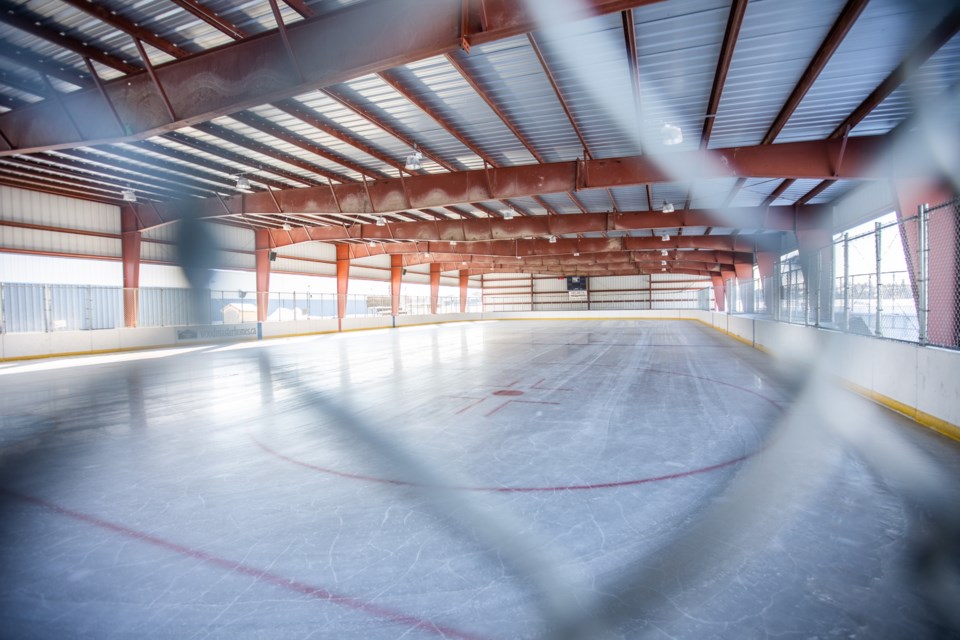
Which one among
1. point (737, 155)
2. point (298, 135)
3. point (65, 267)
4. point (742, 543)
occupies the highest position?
point (298, 135)

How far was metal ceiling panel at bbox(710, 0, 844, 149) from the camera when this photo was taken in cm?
721

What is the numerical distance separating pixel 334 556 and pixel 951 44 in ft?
39.9

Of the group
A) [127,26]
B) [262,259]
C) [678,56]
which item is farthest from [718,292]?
[127,26]

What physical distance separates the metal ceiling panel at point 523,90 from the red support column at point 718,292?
38.8m

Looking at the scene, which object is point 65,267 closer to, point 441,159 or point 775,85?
point 441,159

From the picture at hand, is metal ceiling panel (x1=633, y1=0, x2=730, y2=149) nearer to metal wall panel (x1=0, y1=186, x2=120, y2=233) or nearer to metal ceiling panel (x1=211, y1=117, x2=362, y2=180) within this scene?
metal ceiling panel (x1=211, y1=117, x2=362, y2=180)

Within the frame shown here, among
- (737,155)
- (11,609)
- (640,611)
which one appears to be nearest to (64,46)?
(11,609)

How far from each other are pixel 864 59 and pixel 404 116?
372 inches

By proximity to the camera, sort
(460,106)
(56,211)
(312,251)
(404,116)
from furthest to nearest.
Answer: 1. (312,251)
2. (56,211)
3. (404,116)
4. (460,106)

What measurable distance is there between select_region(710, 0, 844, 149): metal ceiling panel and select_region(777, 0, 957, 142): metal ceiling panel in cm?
49

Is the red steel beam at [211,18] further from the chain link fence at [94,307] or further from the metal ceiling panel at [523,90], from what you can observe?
the chain link fence at [94,307]

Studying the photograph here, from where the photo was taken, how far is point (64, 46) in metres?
8.69

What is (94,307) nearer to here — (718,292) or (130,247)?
(130,247)

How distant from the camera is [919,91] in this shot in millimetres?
9562
